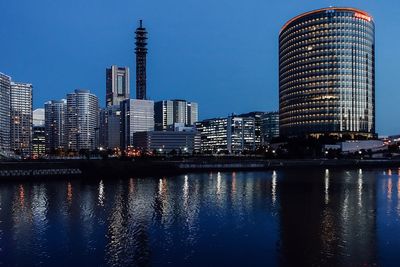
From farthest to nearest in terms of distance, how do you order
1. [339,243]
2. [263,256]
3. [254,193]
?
[254,193] < [339,243] < [263,256]

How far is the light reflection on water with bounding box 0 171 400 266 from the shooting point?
1097 inches

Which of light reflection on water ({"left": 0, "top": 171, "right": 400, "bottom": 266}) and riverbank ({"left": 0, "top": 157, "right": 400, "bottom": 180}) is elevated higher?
riverbank ({"left": 0, "top": 157, "right": 400, "bottom": 180})

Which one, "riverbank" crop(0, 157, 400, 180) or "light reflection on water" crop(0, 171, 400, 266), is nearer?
"light reflection on water" crop(0, 171, 400, 266)

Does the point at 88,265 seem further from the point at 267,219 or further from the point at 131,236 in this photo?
the point at 267,219

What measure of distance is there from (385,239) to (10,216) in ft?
119

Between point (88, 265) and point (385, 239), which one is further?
point (385, 239)

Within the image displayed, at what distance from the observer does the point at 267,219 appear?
137 feet

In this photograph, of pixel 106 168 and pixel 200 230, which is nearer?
pixel 200 230

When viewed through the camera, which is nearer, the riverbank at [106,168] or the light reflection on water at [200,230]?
the light reflection on water at [200,230]

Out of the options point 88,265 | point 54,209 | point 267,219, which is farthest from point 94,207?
point 88,265

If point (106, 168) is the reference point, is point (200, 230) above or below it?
below

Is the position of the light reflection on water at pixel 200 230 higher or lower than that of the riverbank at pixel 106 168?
lower

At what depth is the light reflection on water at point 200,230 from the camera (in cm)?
2786

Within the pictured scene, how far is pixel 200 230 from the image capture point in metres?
36.9
